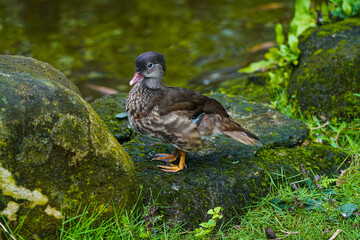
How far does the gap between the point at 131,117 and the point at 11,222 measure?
138 centimetres

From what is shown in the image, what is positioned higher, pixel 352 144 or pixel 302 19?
pixel 302 19

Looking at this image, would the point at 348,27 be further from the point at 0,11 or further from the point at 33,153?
the point at 0,11

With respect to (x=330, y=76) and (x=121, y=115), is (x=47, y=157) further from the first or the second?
(x=330, y=76)

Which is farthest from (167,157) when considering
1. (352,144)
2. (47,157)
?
(352,144)

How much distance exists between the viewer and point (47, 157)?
2.59 metres

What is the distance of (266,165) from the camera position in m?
3.65

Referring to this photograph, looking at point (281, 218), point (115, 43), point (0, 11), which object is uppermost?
point (0, 11)

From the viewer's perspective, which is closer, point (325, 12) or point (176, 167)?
point (176, 167)

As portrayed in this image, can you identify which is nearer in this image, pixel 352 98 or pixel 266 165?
pixel 266 165

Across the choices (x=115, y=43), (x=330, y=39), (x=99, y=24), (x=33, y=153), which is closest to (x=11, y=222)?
(x=33, y=153)

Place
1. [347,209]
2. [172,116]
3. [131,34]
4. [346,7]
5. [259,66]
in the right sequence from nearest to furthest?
[347,209] < [172,116] < [346,7] < [259,66] < [131,34]

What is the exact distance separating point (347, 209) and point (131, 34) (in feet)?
19.4

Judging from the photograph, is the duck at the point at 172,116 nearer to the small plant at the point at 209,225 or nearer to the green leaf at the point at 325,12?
the small plant at the point at 209,225

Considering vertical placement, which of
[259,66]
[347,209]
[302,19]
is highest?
[302,19]
